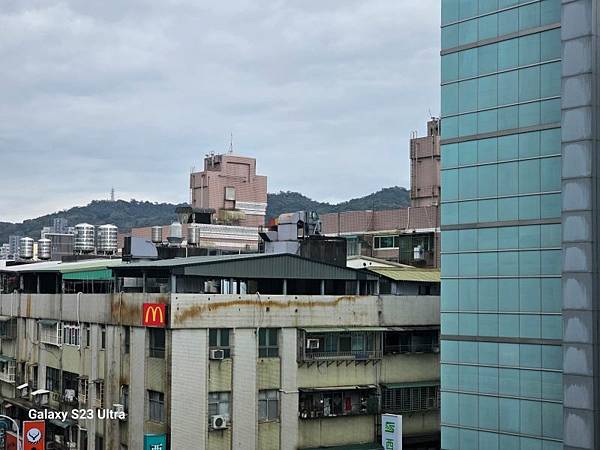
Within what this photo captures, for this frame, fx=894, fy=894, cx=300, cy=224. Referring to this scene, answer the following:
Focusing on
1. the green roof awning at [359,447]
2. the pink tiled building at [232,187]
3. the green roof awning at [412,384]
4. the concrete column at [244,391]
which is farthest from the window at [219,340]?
the pink tiled building at [232,187]

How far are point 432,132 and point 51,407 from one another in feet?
156

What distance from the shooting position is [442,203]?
4381 cm

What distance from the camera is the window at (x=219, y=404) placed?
45.8 meters

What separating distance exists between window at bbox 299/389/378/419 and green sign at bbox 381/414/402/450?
3.90m

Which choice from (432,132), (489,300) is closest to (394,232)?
(432,132)

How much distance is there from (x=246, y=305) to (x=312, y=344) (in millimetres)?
4943

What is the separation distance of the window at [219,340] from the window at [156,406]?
365 centimetres

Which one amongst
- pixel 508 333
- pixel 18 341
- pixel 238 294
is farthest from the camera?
pixel 18 341

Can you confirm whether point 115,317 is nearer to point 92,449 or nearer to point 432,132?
point 92,449

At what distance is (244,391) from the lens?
47.0 m

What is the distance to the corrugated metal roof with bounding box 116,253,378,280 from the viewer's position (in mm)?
47625

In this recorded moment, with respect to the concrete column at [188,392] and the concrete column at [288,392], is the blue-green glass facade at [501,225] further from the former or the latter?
the concrete column at [188,392]

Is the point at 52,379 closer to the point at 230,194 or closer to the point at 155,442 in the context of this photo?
the point at 155,442

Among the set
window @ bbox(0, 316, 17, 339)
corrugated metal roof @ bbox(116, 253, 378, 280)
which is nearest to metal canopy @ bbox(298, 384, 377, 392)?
corrugated metal roof @ bbox(116, 253, 378, 280)
